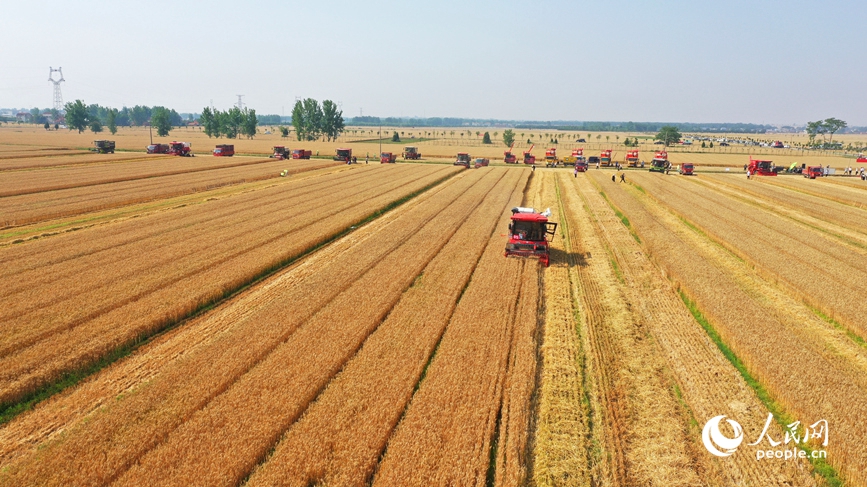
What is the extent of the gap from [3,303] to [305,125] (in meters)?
141

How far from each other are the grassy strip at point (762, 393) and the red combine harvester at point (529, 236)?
5.97 metres

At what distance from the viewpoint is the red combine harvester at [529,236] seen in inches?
838

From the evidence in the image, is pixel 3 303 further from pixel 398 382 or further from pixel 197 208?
pixel 197 208

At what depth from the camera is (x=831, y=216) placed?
1309 inches

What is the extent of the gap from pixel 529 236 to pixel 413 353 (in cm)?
1099

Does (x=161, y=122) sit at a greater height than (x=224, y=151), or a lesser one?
greater

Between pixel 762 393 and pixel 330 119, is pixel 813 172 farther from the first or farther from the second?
pixel 330 119

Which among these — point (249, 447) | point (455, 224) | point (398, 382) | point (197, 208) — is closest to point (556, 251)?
point (455, 224)

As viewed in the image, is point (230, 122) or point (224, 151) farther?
point (230, 122)

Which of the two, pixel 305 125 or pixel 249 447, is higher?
pixel 305 125

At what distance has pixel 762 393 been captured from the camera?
11.4 m

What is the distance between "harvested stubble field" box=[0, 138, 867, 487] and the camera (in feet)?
28.4

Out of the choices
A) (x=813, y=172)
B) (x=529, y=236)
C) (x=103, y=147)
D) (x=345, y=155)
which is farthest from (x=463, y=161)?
(x=103, y=147)

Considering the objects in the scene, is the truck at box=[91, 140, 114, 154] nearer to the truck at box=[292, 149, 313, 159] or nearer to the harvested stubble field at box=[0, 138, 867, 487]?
the truck at box=[292, 149, 313, 159]
